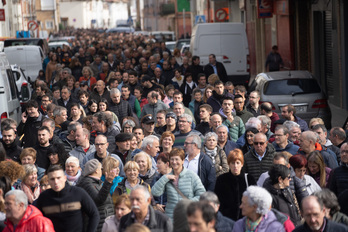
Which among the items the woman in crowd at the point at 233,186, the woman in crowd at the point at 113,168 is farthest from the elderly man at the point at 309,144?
the woman in crowd at the point at 113,168

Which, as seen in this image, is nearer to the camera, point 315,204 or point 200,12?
point 315,204

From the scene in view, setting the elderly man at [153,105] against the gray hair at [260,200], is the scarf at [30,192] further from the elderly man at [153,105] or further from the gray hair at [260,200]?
the elderly man at [153,105]

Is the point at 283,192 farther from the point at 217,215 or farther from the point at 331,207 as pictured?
the point at 217,215

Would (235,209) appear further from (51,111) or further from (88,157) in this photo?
(51,111)

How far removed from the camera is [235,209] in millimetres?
9422

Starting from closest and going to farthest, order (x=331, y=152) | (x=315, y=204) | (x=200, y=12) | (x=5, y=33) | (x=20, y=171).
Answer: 1. (x=315, y=204)
2. (x=20, y=171)
3. (x=331, y=152)
4. (x=5, y=33)
5. (x=200, y=12)

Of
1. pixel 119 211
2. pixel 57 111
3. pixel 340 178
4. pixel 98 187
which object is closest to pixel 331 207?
pixel 340 178

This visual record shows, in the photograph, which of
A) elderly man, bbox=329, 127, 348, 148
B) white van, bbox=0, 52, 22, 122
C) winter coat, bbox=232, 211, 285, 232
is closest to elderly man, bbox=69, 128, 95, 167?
elderly man, bbox=329, 127, 348, 148

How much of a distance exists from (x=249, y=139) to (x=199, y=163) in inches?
59.4

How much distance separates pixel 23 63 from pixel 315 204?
937 inches

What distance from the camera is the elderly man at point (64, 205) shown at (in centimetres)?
849

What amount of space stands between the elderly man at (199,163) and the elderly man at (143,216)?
252 cm

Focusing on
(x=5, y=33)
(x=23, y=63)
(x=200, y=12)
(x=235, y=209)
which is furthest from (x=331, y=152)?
(x=200, y=12)

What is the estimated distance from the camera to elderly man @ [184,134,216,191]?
33.7ft
